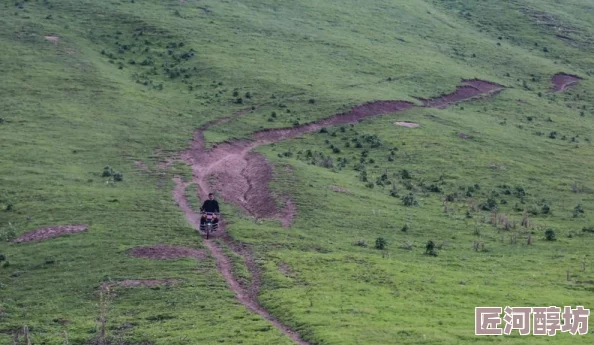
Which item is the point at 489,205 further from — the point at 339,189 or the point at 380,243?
the point at 380,243

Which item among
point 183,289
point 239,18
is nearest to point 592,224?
point 183,289

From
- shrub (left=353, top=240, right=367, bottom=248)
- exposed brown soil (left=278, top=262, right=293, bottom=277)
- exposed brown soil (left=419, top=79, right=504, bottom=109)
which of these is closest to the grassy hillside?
exposed brown soil (left=278, top=262, right=293, bottom=277)

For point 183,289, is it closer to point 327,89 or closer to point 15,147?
point 15,147

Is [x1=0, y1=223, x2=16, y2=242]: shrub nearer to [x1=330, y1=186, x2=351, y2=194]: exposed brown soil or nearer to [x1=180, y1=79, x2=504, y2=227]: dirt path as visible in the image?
[x1=180, y1=79, x2=504, y2=227]: dirt path

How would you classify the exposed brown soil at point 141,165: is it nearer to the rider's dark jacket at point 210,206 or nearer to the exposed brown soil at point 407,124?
the rider's dark jacket at point 210,206

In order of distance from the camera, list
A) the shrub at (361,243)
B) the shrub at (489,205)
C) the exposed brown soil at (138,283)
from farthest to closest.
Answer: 1. the shrub at (489,205)
2. the shrub at (361,243)
3. the exposed brown soil at (138,283)

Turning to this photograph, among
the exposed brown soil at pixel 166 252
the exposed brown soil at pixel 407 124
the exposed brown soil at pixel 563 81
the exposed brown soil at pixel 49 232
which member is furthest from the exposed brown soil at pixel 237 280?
the exposed brown soil at pixel 563 81
